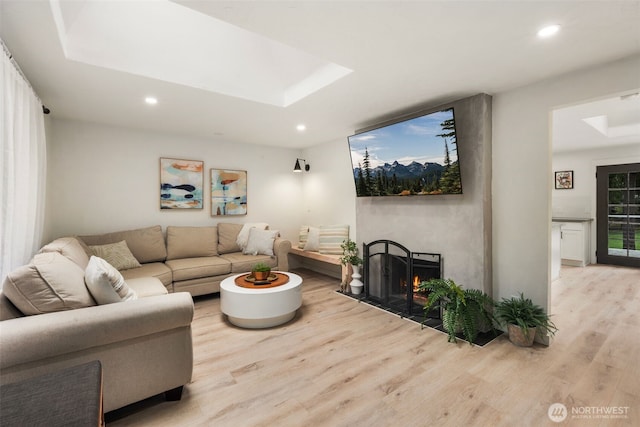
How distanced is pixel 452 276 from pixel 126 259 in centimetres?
384

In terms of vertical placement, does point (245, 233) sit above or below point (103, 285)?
above

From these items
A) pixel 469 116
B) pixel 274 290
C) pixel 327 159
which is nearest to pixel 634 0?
pixel 469 116

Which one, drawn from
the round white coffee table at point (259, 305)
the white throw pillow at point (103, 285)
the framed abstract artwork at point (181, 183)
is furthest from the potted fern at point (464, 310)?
the framed abstract artwork at point (181, 183)

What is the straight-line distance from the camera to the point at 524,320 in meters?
2.60

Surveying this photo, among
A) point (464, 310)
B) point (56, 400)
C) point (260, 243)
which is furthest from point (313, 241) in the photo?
point (56, 400)

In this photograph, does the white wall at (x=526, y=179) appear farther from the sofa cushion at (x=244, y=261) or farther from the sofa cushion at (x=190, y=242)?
the sofa cushion at (x=190, y=242)

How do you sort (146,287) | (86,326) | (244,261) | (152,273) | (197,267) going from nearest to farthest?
1. (86,326)
2. (146,287)
3. (152,273)
4. (197,267)
5. (244,261)

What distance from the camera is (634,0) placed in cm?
154

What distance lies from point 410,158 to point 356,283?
185 centimetres

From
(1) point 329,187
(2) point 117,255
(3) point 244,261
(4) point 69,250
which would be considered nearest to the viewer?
(4) point 69,250

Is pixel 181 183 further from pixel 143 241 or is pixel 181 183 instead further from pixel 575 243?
pixel 575 243

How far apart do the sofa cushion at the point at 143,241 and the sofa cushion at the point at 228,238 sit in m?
0.79

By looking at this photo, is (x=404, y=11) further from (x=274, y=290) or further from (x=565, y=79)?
(x=274, y=290)

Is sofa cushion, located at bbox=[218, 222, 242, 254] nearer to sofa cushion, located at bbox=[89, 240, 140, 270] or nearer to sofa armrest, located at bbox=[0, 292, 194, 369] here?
sofa cushion, located at bbox=[89, 240, 140, 270]
